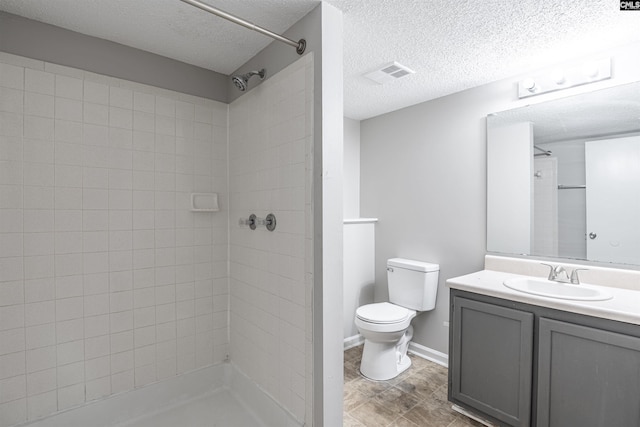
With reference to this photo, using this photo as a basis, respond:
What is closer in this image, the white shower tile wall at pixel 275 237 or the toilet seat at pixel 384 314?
the white shower tile wall at pixel 275 237

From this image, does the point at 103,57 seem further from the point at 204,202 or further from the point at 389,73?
the point at 389,73

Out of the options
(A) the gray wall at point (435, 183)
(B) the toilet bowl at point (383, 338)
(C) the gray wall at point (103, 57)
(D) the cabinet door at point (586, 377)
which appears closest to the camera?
(D) the cabinet door at point (586, 377)

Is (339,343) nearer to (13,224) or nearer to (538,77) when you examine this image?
(13,224)

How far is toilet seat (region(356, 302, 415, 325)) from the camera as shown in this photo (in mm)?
2381

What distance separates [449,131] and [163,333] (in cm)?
268

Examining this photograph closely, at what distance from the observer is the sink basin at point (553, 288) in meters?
1.77

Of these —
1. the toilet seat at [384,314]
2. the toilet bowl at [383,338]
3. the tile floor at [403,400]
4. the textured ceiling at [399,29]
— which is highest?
the textured ceiling at [399,29]

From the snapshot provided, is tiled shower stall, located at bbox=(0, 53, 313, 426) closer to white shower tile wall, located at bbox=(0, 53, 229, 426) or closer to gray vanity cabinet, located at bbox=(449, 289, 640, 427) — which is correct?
white shower tile wall, located at bbox=(0, 53, 229, 426)

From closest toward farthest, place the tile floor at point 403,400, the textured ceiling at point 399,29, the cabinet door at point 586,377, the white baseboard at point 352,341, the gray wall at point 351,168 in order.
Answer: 1. the cabinet door at point 586,377
2. the textured ceiling at point 399,29
3. the tile floor at point 403,400
4. the white baseboard at point 352,341
5. the gray wall at point 351,168

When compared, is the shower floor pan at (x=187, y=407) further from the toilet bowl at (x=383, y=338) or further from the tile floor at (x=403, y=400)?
the toilet bowl at (x=383, y=338)

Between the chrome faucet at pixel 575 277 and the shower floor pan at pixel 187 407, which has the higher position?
the chrome faucet at pixel 575 277

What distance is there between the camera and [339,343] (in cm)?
164

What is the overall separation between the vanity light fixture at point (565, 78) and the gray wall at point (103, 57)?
2.18 m

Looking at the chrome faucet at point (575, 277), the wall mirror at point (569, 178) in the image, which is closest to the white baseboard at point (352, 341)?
the wall mirror at point (569, 178)
